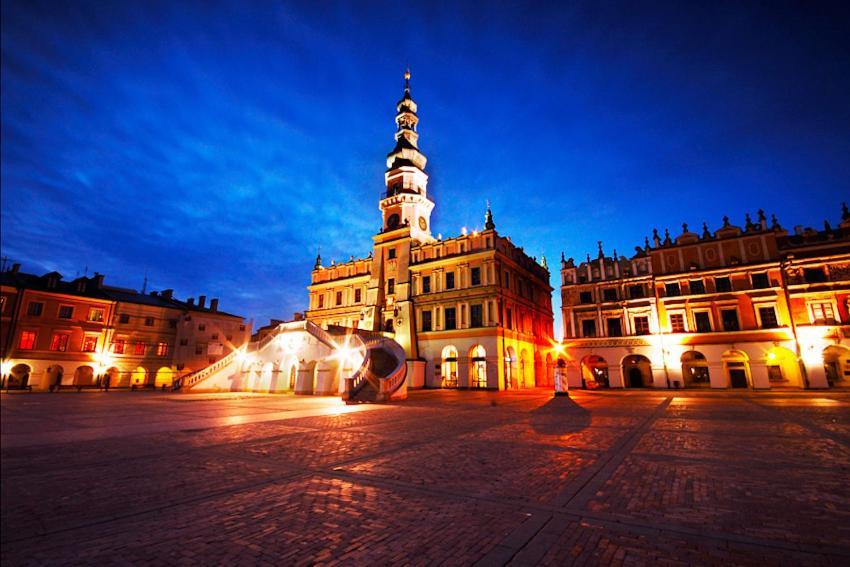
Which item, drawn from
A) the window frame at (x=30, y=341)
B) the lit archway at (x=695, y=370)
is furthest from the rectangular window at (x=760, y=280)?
the window frame at (x=30, y=341)

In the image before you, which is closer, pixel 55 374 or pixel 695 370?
pixel 695 370

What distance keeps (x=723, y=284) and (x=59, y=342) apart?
6948cm

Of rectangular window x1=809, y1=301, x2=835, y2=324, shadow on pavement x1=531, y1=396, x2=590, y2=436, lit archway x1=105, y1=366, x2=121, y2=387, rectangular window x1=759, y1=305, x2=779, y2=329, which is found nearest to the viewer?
shadow on pavement x1=531, y1=396, x2=590, y2=436

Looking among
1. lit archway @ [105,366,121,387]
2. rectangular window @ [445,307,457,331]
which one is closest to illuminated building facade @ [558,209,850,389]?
rectangular window @ [445,307,457,331]

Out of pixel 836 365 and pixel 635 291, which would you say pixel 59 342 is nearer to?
pixel 635 291

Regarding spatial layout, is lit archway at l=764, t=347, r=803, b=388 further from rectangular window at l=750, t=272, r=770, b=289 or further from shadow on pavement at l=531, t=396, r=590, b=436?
shadow on pavement at l=531, t=396, r=590, b=436

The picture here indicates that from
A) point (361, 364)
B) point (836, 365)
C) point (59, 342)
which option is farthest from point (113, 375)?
point (836, 365)

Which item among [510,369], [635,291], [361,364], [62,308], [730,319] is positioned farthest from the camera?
[62,308]

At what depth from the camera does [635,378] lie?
43469mm

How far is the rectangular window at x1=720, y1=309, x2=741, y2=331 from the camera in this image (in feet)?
119

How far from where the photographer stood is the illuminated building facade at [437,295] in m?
38.5

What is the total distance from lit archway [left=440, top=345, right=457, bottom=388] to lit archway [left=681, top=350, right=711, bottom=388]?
2139cm

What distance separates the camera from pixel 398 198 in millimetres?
47438

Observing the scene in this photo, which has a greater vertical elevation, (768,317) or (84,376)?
(768,317)
